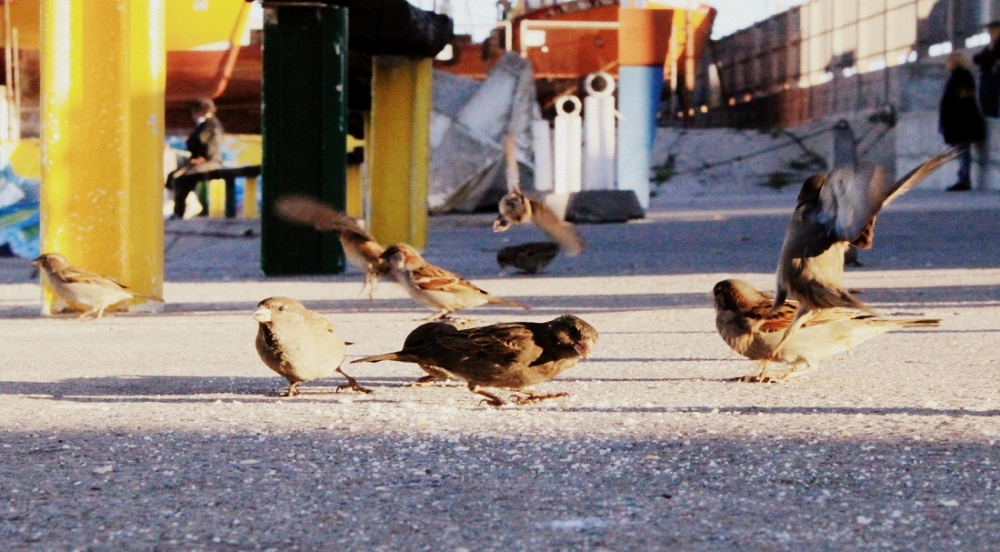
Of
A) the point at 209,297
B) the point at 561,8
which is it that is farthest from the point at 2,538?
the point at 561,8

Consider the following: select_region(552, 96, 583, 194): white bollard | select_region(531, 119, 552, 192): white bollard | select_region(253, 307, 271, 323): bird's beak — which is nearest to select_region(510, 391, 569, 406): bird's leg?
select_region(253, 307, 271, 323): bird's beak

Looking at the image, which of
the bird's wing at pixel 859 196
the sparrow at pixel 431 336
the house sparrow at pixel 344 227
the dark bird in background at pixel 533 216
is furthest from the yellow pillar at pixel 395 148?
the bird's wing at pixel 859 196

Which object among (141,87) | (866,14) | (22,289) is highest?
(866,14)

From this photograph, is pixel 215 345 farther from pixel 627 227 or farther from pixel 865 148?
pixel 865 148

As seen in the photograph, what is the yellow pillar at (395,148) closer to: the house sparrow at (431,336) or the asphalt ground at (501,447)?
the asphalt ground at (501,447)

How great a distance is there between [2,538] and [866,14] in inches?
1155

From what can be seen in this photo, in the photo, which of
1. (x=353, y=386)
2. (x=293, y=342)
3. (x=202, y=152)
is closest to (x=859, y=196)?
(x=353, y=386)

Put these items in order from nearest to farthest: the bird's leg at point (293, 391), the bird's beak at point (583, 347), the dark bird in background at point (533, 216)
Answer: the bird's beak at point (583, 347) < the bird's leg at point (293, 391) < the dark bird in background at point (533, 216)

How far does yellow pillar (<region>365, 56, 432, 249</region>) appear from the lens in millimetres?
13789

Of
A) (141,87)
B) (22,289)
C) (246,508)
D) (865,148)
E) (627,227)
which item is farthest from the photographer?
(865,148)

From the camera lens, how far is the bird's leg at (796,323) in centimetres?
546

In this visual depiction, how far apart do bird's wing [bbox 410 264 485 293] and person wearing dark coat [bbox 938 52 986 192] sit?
57.1 feet

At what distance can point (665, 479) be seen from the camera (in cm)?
372

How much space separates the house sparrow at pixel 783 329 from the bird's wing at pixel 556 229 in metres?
4.33
